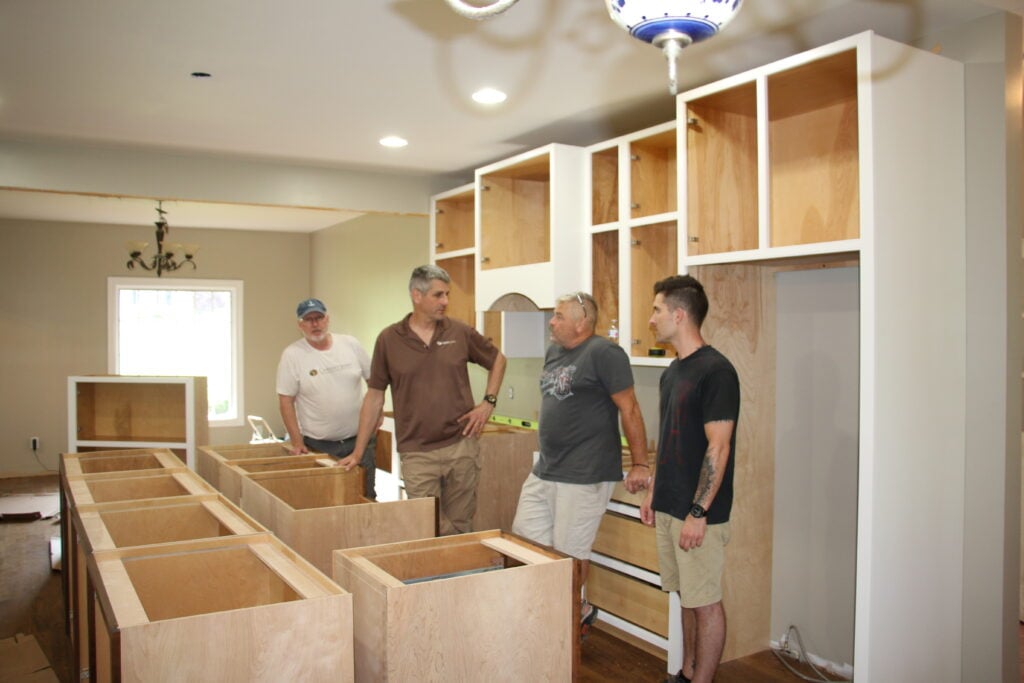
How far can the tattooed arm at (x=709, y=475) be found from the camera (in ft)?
8.64

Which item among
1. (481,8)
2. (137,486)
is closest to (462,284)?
(137,486)

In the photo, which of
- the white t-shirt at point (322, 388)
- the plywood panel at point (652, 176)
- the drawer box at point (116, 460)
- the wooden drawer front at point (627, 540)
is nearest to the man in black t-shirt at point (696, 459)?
the wooden drawer front at point (627, 540)

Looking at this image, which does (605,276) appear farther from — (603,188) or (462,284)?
(462,284)

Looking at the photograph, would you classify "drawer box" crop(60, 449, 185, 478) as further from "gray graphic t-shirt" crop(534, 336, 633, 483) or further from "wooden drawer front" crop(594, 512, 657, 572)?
"wooden drawer front" crop(594, 512, 657, 572)

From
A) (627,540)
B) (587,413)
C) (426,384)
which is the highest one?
(426,384)

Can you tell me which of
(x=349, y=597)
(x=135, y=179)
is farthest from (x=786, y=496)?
(x=135, y=179)

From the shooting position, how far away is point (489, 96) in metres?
3.64

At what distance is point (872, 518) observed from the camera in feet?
8.46

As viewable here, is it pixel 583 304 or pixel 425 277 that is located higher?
pixel 425 277

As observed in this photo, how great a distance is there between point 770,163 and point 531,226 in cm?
193

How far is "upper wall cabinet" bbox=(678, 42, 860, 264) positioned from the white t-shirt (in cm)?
182

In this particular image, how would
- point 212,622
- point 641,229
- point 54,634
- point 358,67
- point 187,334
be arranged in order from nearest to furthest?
1. point 212,622
2. point 358,67
3. point 54,634
4. point 641,229
5. point 187,334

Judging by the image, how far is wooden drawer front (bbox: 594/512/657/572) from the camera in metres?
3.38

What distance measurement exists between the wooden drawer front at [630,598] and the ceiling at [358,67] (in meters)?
2.05
